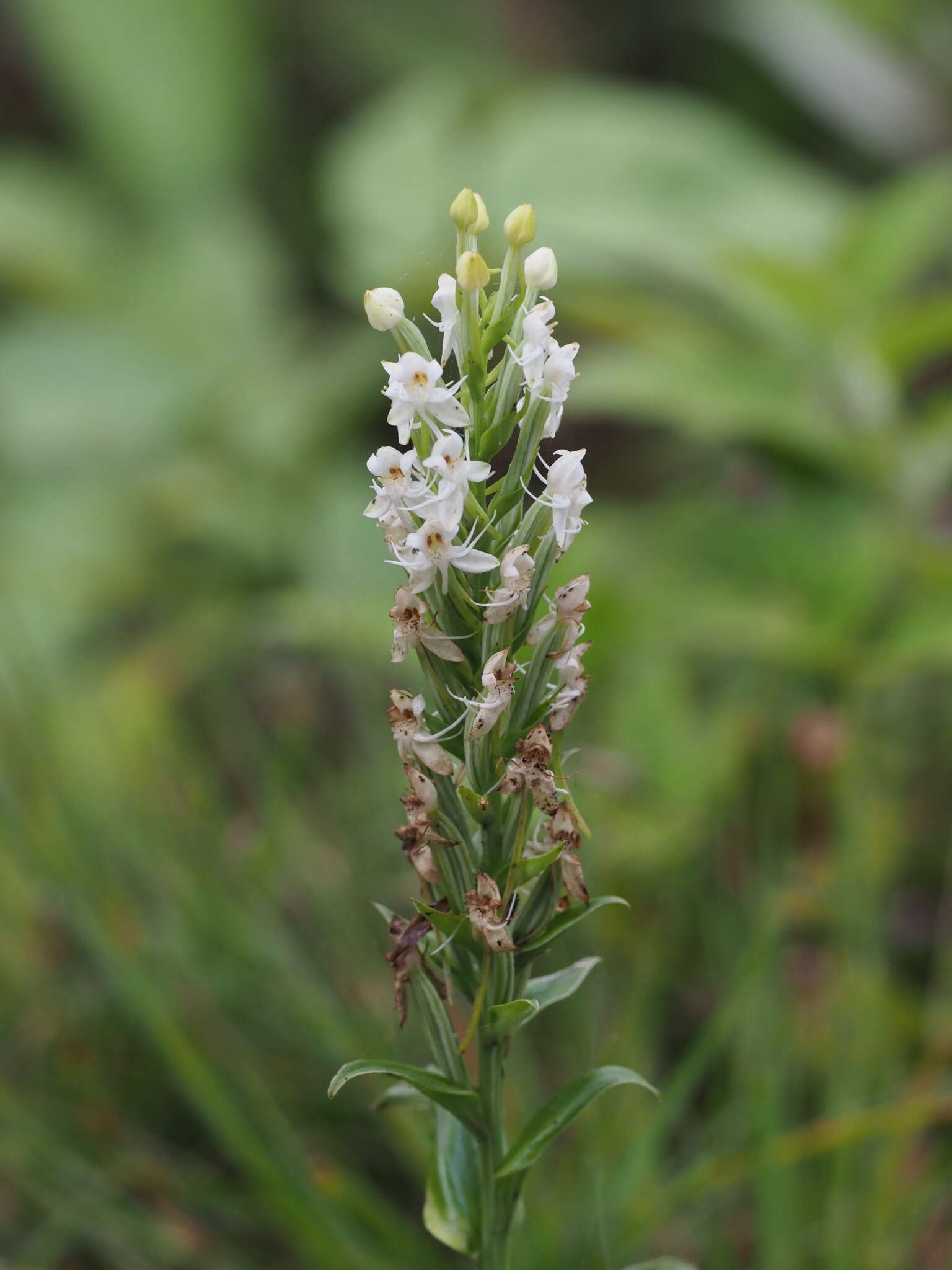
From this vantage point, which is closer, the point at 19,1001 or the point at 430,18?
the point at 19,1001

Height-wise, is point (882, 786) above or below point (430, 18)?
below

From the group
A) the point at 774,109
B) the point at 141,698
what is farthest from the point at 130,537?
the point at 774,109

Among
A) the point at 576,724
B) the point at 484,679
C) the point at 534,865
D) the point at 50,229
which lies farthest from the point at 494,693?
the point at 50,229

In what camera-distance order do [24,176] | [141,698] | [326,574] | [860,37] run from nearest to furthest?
[141,698] → [326,574] → [24,176] → [860,37]

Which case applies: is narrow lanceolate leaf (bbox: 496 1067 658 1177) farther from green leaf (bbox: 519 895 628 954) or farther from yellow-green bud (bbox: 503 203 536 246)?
yellow-green bud (bbox: 503 203 536 246)

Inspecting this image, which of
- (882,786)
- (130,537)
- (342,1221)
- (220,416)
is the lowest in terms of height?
(342,1221)

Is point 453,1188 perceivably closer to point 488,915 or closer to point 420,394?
point 488,915

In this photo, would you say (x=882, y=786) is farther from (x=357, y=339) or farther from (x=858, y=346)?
(x=357, y=339)

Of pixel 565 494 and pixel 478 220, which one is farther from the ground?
pixel 478 220
